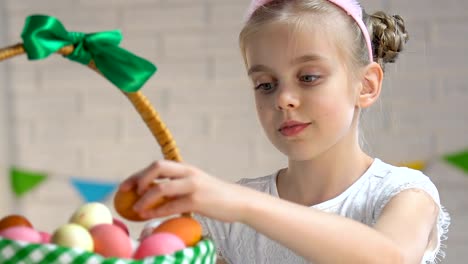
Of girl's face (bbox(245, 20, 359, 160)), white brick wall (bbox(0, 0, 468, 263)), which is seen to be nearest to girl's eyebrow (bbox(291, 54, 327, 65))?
girl's face (bbox(245, 20, 359, 160))

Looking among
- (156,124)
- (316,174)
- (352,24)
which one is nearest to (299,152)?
(316,174)

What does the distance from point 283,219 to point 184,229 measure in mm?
118

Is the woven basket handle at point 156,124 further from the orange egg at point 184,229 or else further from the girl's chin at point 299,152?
the girl's chin at point 299,152

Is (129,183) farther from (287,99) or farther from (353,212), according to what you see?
(353,212)

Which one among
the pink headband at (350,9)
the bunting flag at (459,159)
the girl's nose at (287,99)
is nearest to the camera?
the girl's nose at (287,99)

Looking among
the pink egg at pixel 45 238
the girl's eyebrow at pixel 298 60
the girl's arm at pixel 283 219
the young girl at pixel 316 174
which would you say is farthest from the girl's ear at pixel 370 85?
the pink egg at pixel 45 238

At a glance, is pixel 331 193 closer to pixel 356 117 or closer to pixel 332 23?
pixel 356 117

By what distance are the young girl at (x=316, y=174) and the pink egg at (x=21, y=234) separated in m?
0.09

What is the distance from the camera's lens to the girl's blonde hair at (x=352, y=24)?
1.08 m

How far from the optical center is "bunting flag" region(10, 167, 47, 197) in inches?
96.5

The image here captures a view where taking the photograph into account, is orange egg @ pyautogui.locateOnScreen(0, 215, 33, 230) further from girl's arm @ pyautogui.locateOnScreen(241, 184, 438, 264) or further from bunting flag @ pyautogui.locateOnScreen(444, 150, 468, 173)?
bunting flag @ pyautogui.locateOnScreen(444, 150, 468, 173)

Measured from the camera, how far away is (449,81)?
209cm

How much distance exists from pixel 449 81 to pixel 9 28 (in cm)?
132

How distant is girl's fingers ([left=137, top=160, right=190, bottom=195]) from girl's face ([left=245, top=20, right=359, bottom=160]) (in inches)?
13.5
